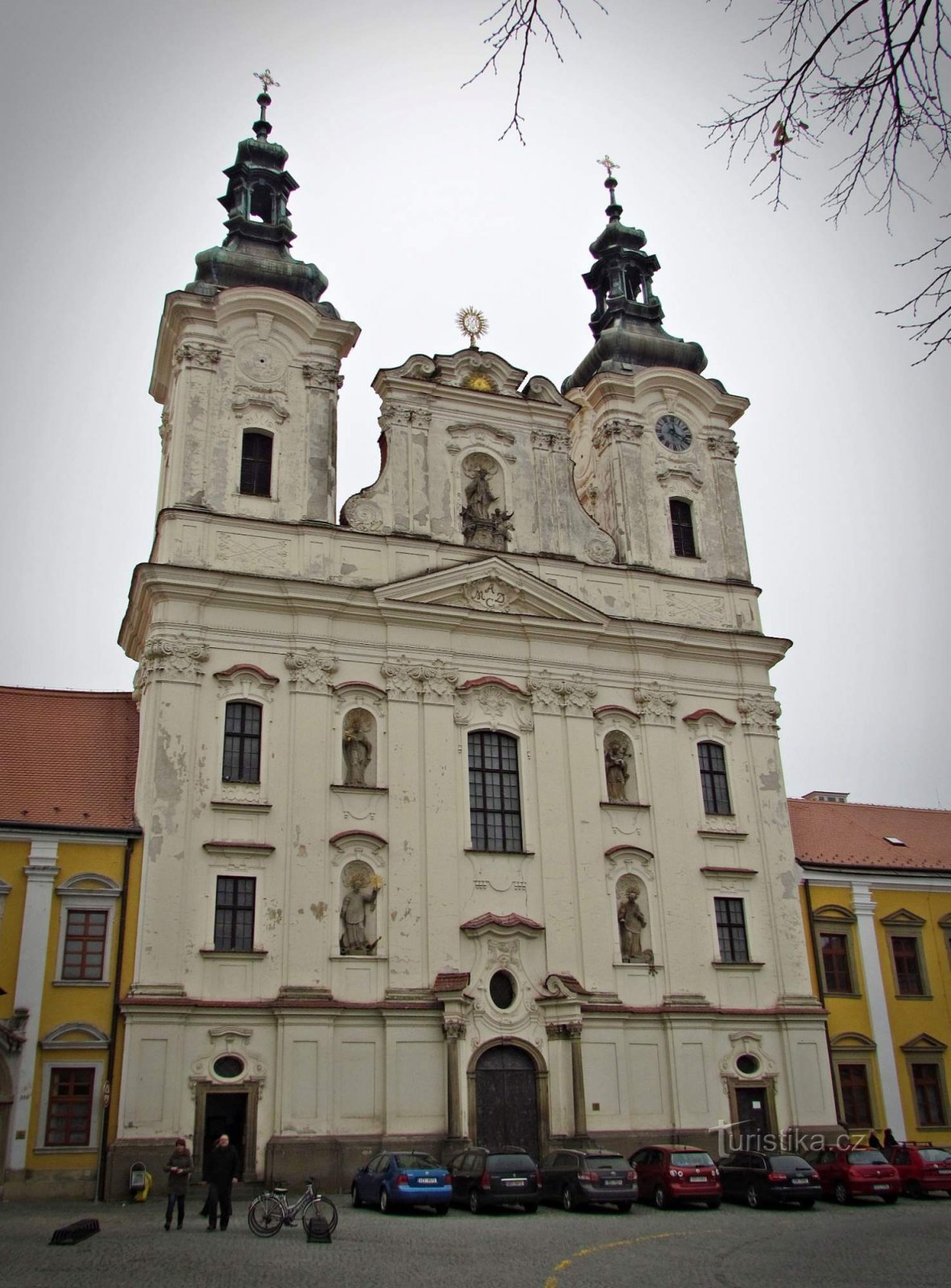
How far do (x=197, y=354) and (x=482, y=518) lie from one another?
7.70m

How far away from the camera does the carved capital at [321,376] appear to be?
29.2 m

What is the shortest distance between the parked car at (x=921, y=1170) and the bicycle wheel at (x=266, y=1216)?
36.7 ft

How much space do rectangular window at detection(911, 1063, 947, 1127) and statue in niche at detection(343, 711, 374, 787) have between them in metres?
14.7

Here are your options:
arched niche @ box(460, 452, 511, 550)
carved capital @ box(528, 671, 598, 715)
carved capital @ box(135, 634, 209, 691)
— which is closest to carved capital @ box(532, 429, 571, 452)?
arched niche @ box(460, 452, 511, 550)

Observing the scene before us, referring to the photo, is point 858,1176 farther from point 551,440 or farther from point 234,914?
point 551,440

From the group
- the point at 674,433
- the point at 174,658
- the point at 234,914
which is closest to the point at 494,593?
the point at 174,658

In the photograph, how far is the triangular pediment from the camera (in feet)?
90.3

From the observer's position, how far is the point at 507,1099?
79.3 feet

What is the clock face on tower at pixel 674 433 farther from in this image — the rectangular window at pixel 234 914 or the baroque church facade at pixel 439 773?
the rectangular window at pixel 234 914

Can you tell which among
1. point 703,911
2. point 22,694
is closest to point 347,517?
point 22,694

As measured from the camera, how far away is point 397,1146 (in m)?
22.7

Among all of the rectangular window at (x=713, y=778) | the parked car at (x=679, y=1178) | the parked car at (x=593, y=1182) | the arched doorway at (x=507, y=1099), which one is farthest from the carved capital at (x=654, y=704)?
the parked car at (x=593, y=1182)

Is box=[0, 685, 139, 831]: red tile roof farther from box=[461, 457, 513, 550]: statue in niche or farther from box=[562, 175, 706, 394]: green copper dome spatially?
box=[562, 175, 706, 394]: green copper dome

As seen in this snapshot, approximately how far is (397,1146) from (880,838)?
53.5 feet
